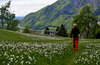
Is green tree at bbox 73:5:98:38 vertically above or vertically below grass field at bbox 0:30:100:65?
above

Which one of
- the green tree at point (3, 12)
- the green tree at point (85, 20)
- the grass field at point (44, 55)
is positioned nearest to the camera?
the grass field at point (44, 55)

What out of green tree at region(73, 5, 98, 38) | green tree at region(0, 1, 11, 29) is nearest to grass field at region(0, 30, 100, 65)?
green tree at region(73, 5, 98, 38)

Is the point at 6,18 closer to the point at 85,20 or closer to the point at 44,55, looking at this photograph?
the point at 85,20

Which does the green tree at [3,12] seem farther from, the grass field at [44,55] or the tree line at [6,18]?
the grass field at [44,55]

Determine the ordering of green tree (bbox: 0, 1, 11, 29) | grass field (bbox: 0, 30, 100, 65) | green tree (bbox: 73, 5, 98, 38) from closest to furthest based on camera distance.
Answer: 1. grass field (bbox: 0, 30, 100, 65)
2. green tree (bbox: 73, 5, 98, 38)
3. green tree (bbox: 0, 1, 11, 29)

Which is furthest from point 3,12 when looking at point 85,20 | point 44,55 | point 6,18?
point 44,55

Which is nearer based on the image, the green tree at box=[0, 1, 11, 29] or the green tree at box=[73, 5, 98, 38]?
the green tree at box=[73, 5, 98, 38]

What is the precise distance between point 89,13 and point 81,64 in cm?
6898

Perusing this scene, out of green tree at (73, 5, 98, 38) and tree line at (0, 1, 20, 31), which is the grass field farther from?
tree line at (0, 1, 20, 31)

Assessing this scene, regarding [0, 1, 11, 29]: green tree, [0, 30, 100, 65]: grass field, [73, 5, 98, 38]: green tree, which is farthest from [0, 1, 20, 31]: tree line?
[0, 30, 100, 65]: grass field

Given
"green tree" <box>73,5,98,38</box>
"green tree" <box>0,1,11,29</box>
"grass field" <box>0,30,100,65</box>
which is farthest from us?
"green tree" <box>0,1,11,29</box>

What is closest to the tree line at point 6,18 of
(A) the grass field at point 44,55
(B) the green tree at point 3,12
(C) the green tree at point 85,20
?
(B) the green tree at point 3,12

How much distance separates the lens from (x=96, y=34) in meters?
86.6

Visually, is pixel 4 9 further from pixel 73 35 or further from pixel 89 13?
pixel 73 35
